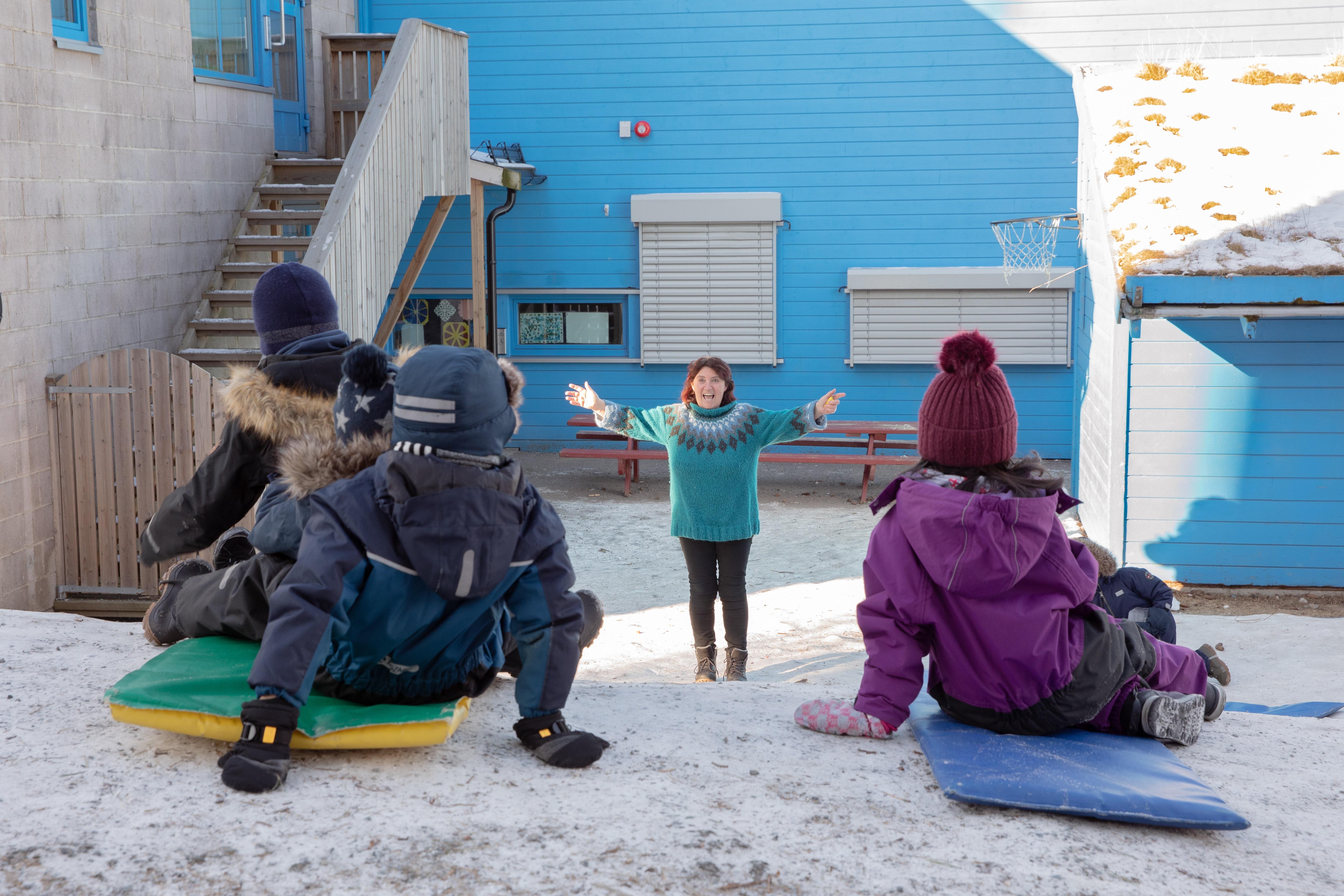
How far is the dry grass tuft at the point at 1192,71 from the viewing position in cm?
989

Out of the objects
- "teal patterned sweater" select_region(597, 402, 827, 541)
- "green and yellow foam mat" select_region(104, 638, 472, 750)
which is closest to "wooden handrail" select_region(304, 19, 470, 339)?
"teal patterned sweater" select_region(597, 402, 827, 541)

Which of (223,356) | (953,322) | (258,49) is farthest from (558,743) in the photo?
(953,322)

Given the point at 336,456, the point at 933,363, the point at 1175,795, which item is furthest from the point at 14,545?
the point at 933,363

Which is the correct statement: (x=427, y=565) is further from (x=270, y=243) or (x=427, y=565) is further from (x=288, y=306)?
(x=270, y=243)

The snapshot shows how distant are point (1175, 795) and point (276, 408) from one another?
269 cm

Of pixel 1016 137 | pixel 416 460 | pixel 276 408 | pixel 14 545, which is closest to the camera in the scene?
pixel 416 460

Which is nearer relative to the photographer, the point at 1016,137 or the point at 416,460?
the point at 416,460

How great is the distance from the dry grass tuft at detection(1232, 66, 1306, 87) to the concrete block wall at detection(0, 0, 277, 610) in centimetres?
Answer: 848

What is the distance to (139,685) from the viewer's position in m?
3.09

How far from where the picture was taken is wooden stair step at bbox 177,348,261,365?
8.01m

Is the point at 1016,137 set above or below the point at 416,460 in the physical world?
above

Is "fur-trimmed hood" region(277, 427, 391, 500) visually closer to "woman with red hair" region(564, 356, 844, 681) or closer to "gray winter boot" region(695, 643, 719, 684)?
"woman with red hair" region(564, 356, 844, 681)

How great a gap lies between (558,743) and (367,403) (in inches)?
40.8

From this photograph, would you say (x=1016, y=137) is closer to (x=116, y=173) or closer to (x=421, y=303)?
(x=421, y=303)
